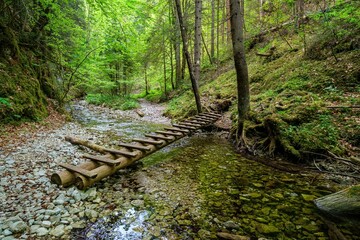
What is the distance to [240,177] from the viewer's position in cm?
463

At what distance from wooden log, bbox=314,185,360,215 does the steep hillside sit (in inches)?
62.7

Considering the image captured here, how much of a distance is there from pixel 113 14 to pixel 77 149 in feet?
21.2

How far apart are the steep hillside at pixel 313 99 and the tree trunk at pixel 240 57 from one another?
12.3 inches

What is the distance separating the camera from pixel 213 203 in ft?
12.0

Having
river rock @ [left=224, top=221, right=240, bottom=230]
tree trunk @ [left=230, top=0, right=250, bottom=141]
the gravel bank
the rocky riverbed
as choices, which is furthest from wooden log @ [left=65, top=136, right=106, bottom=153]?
tree trunk @ [left=230, top=0, right=250, bottom=141]

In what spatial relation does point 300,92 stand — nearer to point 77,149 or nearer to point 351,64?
point 351,64

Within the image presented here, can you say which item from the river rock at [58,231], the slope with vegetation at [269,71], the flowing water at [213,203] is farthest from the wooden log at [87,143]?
the river rock at [58,231]

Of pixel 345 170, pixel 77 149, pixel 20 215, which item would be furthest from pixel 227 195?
pixel 77 149

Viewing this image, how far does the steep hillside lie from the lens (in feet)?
16.8

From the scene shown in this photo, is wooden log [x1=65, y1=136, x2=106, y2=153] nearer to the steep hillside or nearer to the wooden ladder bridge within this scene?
the wooden ladder bridge

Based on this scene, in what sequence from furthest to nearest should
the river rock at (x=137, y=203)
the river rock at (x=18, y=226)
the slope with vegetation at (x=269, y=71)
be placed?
the slope with vegetation at (x=269, y=71) < the river rock at (x=137, y=203) < the river rock at (x=18, y=226)

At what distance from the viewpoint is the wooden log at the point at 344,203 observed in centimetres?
287

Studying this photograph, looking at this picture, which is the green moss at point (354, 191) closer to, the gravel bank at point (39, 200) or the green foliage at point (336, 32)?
the gravel bank at point (39, 200)

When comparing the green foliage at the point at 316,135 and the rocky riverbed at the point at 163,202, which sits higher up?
the green foliage at the point at 316,135
